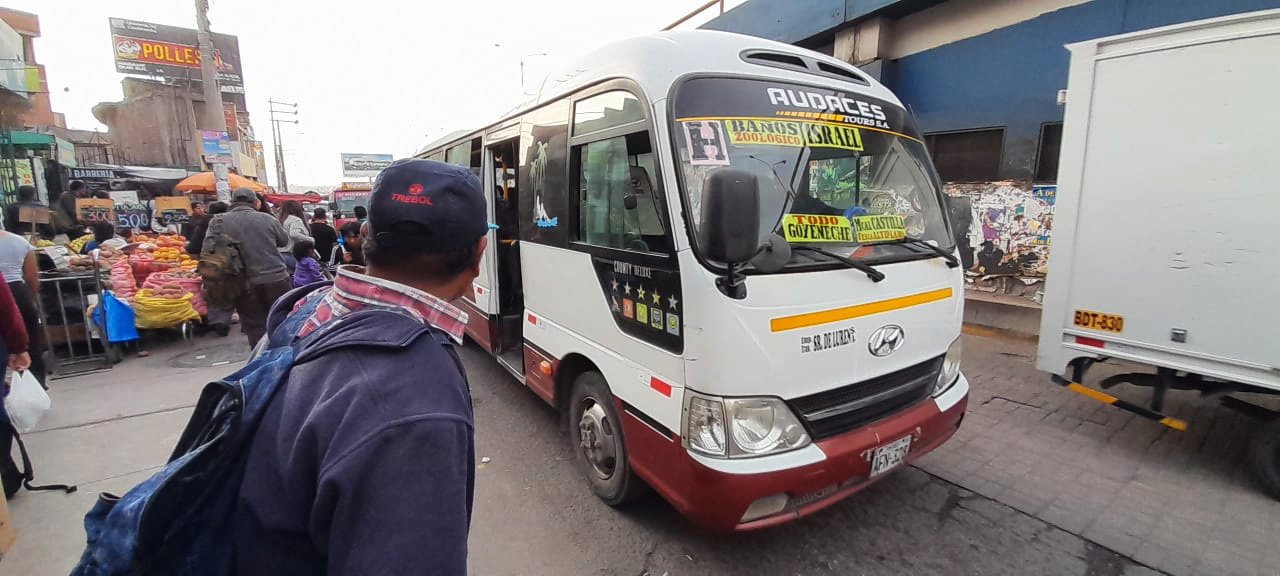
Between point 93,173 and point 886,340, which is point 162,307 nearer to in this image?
point 886,340

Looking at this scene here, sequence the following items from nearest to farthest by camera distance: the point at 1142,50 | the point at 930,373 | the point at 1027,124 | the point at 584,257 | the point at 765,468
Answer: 1. the point at 765,468
2. the point at 930,373
3. the point at 584,257
4. the point at 1142,50
5. the point at 1027,124

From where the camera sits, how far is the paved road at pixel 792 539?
2.74m

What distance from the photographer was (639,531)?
9.98 ft

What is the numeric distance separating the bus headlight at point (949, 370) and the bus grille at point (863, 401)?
0.33 feet

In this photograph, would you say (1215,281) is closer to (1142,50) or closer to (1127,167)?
(1127,167)

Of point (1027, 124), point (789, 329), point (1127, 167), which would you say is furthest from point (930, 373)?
point (1027, 124)

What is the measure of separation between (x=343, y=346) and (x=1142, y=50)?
4.91 meters

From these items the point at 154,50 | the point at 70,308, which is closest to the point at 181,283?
the point at 70,308

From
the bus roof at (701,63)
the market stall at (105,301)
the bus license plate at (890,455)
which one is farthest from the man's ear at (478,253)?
the market stall at (105,301)

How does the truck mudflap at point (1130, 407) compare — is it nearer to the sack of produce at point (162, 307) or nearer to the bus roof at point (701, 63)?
the bus roof at point (701, 63)

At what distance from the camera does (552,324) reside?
3.67 meters

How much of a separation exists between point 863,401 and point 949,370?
0.89m

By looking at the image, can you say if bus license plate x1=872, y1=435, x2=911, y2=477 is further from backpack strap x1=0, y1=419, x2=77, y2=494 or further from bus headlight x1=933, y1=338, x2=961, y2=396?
backpack strap x1=0, y1=419, x2=77, y2=494

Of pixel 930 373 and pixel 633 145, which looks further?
pixel 930 373
